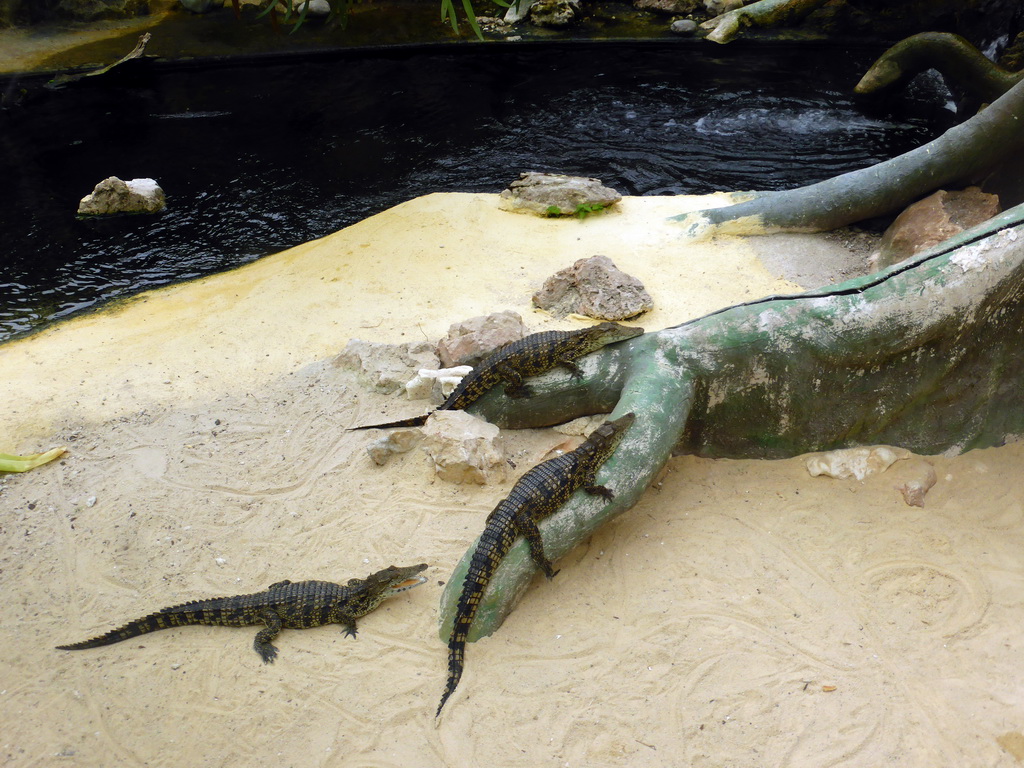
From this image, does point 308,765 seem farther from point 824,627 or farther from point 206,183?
point 206,183


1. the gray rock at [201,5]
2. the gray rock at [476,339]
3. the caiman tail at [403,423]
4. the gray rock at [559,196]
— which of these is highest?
the gray rock at [201,5]

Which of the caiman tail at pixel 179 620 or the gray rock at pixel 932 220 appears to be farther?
the gray rock at pixel 932 220

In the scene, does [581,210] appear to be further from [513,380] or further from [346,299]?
[513,380]

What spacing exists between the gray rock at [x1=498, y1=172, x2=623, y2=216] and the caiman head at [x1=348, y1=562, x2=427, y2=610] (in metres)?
5.20

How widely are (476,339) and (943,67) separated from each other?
352 inches

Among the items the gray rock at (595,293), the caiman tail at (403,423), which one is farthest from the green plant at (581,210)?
the caiman tail at (403,423)

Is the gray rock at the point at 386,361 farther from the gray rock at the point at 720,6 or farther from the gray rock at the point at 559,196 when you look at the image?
the gray rock at the point at 720,6

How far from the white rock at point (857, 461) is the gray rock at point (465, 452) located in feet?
6.38

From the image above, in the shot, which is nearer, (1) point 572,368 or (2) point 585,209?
(1) point 572,368

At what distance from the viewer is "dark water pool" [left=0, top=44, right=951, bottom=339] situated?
9125 millimetres

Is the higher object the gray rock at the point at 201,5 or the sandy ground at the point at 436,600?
the gray rock at the point at 201,5

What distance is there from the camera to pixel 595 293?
20.6ft

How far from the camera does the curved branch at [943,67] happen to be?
9555mm

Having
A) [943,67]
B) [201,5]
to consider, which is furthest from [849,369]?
[201,5]
